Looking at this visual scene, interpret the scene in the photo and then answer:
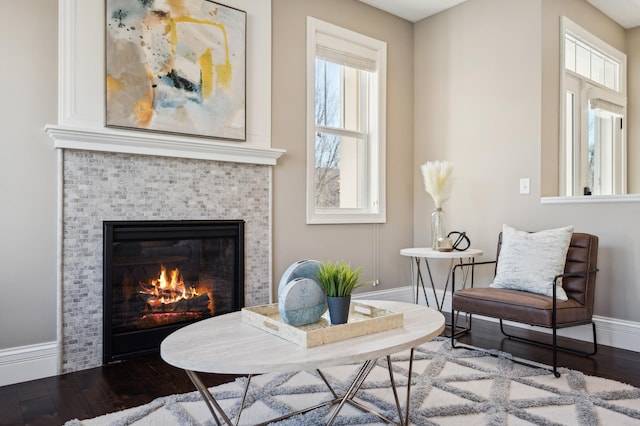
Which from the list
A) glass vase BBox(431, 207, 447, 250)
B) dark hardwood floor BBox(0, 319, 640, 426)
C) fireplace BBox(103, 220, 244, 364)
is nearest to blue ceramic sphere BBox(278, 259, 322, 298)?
dark hardwood floor BBox(0, 319, 640, 426)

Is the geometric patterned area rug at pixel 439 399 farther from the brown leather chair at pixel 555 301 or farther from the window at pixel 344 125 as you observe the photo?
the window at pixel 344 125

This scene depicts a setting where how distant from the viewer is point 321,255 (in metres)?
3.80

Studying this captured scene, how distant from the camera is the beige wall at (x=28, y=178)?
8.08 ft

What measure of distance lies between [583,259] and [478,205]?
111 centimetres

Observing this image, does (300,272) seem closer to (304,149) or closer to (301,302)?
(301,302)

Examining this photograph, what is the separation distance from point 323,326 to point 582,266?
2121mm

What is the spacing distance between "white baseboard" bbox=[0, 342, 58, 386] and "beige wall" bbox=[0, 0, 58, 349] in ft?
0.15

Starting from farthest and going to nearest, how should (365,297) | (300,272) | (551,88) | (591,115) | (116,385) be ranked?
(591,115), (365,297), (551,88), (116,385), (300,272)

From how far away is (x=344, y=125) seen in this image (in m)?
4.11

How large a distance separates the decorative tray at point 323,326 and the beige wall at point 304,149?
5.56 feet

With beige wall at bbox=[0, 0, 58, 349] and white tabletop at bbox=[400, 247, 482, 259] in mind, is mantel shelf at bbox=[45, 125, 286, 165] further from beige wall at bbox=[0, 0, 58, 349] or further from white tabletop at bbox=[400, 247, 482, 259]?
white tabletop at bbox=[400, 247, 482, 259]

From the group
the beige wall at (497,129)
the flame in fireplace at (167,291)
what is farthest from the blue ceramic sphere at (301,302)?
the beige wall at (497,129)

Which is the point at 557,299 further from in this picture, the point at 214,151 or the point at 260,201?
the point at 214,151

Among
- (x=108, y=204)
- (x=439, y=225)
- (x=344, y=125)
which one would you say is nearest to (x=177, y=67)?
(x=108, y=204)
